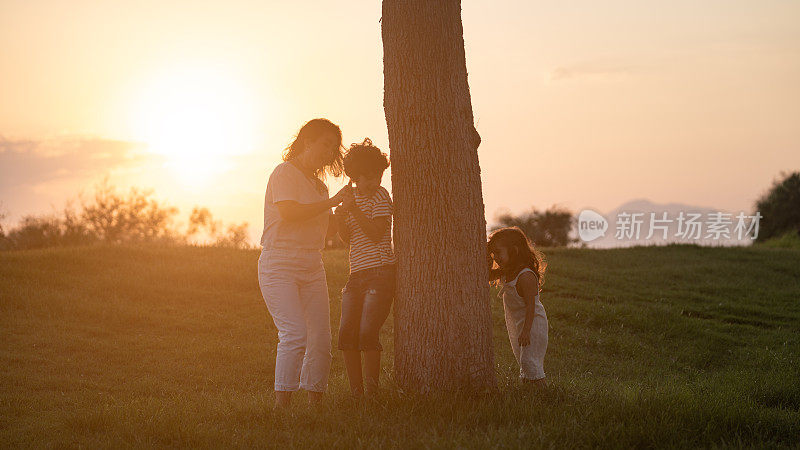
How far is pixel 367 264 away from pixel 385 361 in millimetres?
5206

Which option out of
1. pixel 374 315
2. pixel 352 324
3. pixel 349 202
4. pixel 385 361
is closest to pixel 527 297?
pixel 374 315

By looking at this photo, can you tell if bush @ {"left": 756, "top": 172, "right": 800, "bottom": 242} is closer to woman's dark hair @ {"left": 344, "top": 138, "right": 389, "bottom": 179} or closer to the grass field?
the grass field

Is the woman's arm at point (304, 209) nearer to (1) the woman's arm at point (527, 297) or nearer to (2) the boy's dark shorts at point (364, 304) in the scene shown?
(2) the boy's dark shorts at point (364, 304)

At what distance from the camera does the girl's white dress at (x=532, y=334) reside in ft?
23.0

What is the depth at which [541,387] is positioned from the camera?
254 inches

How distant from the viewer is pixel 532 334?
705 cm

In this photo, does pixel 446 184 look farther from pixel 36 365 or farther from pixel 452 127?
pixel 36 365

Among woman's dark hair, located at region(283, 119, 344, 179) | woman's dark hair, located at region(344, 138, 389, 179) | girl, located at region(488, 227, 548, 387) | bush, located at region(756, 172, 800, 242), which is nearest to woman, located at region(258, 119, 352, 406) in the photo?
woman's dark hair, located at region(283, 119, 344, 179)

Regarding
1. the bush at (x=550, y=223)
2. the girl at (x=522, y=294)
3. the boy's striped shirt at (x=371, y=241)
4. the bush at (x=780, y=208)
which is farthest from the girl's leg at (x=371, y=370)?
the bush at (x=780, y=208)

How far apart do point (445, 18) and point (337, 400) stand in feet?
11.8

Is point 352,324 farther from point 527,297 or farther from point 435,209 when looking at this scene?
point 527,297

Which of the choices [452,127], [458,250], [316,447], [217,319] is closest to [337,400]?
[316,447]

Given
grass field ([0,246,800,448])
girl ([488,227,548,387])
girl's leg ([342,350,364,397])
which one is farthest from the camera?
girl ([488,227,548,387])

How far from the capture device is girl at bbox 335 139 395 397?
6098 millimetres
